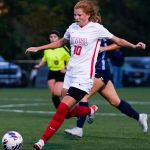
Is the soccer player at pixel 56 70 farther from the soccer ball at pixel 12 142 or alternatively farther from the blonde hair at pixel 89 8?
the soccer ball at pixel 12 142

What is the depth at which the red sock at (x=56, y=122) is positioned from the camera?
10875 millimetres

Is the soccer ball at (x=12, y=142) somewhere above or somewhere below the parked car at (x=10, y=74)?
above

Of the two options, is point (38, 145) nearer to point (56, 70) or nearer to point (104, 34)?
point (104, 34)

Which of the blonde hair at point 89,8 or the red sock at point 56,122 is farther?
the blonde hair at point 89,8

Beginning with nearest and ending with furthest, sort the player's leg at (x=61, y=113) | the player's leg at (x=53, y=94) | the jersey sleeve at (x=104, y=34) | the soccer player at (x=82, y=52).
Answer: the player's leg at (x=61, y=113), the soccer player at (x=82, y=52), the jersey sleeve at (x=104, y=34), the player's leg at (x=53, y=94)

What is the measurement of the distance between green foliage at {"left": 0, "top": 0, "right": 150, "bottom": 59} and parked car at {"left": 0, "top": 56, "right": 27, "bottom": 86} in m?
12.6

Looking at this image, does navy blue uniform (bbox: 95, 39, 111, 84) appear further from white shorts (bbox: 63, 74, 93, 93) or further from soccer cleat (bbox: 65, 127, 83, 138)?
white shorts (bbox: 63, 74, 93, 93)

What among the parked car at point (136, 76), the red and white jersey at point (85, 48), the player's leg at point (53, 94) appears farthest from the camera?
the parked car at point (136, 76)

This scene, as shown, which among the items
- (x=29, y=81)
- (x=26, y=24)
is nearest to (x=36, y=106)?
(x=29, y=81)

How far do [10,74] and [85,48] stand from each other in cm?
3026

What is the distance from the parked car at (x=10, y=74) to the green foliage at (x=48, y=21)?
1264cm

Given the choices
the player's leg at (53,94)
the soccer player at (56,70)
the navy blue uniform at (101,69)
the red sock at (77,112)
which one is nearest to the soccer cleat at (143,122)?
the navy blue uniform at (101,69)

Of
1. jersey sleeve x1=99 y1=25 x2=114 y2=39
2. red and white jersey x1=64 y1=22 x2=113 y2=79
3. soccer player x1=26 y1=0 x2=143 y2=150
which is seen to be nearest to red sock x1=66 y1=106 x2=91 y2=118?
soccer player x1=26 y1=0 x2=143 y2=150

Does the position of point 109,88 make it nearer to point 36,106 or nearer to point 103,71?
point 103,71
